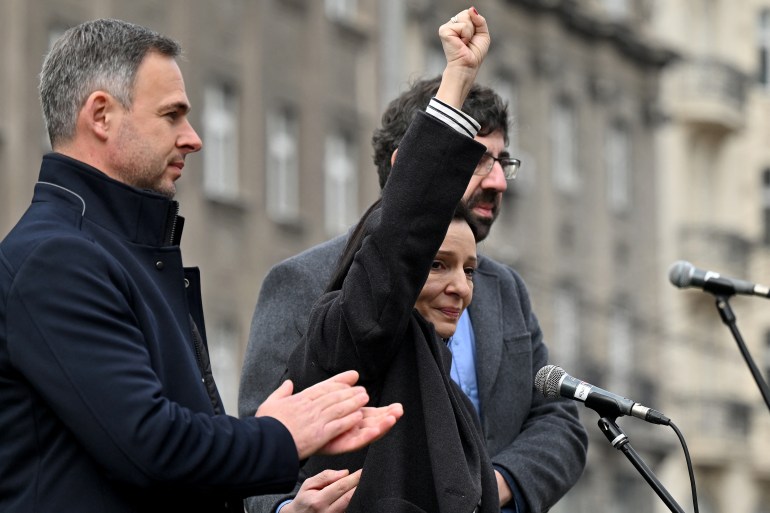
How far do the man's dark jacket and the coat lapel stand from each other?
4.39 ft

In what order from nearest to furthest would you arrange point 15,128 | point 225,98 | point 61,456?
1. point 61,456
2. point 15,128
3. point 225,98

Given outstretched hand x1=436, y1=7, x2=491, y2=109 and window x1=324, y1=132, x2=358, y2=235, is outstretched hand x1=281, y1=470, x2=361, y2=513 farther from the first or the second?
window x1=324, y1=132, x2=358, y2=235

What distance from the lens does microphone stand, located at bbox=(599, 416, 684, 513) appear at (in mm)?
5305

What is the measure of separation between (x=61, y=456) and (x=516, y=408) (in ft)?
5.80

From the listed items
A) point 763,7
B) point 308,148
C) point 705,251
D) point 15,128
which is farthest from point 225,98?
point 763,7

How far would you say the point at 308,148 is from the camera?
29984 mm

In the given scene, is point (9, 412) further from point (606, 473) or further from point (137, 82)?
point (606, 473)

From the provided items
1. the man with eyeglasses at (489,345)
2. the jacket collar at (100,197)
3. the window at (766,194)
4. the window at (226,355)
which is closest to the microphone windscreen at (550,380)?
the man with eyeglasses at (489,345)

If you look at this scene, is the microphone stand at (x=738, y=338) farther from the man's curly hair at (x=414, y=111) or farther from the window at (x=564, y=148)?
the window at (x=564, y=148)

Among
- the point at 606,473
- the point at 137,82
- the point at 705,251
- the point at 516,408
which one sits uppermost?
the point at 137,82

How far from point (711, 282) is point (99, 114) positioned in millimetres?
2722

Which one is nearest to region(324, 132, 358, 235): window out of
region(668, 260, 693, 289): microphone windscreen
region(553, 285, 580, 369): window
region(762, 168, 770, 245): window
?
region(553, 285, 580, 369): window

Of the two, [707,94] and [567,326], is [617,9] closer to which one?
[707,94]

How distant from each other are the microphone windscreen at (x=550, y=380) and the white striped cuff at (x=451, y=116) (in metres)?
0.84
